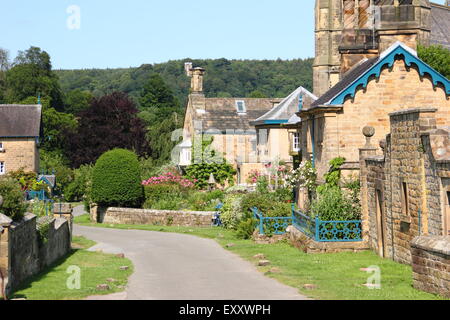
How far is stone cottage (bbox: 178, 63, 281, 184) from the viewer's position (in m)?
52.0

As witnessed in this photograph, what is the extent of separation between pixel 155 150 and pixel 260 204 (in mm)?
40738

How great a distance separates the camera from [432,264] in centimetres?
1378

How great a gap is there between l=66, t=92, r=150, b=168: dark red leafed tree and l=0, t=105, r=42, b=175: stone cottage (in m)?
7.58

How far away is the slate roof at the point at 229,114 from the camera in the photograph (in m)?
54.2

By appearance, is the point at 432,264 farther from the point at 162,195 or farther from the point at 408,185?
the point at 162,195

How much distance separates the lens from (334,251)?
2128cm

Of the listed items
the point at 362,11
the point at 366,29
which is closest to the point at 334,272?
the point at 366,29

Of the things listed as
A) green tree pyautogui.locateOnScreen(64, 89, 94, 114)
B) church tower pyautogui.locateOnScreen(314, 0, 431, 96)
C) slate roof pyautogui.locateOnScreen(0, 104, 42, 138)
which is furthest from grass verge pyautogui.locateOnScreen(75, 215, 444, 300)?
green tree pyautogui.locateOnScreen(64, 89, 94, 114)

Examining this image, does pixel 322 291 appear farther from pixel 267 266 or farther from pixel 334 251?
pixel 334 251

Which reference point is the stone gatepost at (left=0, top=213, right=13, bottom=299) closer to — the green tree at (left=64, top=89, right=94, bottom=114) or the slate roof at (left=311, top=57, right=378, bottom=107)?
the slate roof at (left=311, top=57, right=378, bottom=107)

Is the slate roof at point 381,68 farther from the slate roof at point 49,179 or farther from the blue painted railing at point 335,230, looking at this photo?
the slate roof at point 49,179

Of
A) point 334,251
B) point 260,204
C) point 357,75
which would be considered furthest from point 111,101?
point 334,251

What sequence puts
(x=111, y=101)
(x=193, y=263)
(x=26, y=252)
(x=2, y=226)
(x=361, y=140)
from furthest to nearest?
(x=111, y=101) < (x=361, y=140) < (x=193, y=263) < (x=26, y=252) < (x=2, y=226)

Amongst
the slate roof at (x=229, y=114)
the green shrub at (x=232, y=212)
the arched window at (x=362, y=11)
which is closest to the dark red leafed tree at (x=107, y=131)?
the slate roof at (x=229, y=114)
